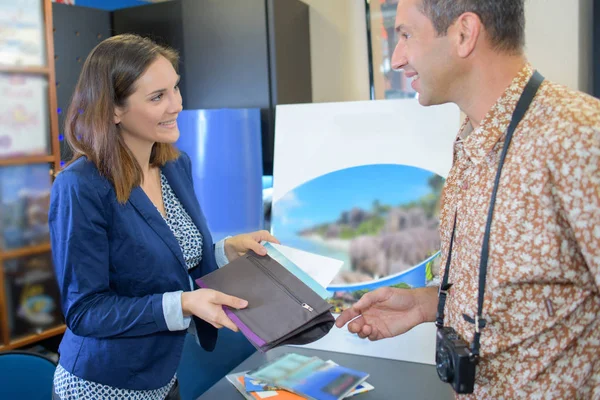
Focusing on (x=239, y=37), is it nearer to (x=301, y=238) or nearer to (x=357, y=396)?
(x=301, y=238)

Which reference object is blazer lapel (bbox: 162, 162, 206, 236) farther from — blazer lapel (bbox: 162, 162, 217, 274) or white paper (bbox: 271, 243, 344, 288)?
white paper (bbox: 271, 243, 344, 288)

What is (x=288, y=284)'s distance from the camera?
1435 mm

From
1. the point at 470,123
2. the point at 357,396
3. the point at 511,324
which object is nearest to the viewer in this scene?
the point at 511,324

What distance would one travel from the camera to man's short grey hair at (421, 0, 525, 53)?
1114 millimetres

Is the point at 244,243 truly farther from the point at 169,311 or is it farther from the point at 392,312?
the point at 392,312

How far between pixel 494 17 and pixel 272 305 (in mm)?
848

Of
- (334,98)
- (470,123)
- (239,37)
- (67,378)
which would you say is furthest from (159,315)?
(334,98)

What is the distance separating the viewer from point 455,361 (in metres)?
1.06

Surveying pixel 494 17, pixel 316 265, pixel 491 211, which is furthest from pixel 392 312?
pixel 494 17

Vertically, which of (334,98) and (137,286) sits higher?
(334,98)

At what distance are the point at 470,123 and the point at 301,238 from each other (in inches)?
45.7

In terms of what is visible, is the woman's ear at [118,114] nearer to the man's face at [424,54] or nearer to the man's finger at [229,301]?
the man's finger at [229,301]

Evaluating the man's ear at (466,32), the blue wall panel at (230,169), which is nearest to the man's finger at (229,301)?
the man's ear at (466,32)

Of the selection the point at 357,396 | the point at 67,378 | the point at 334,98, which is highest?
the point at 334,98
